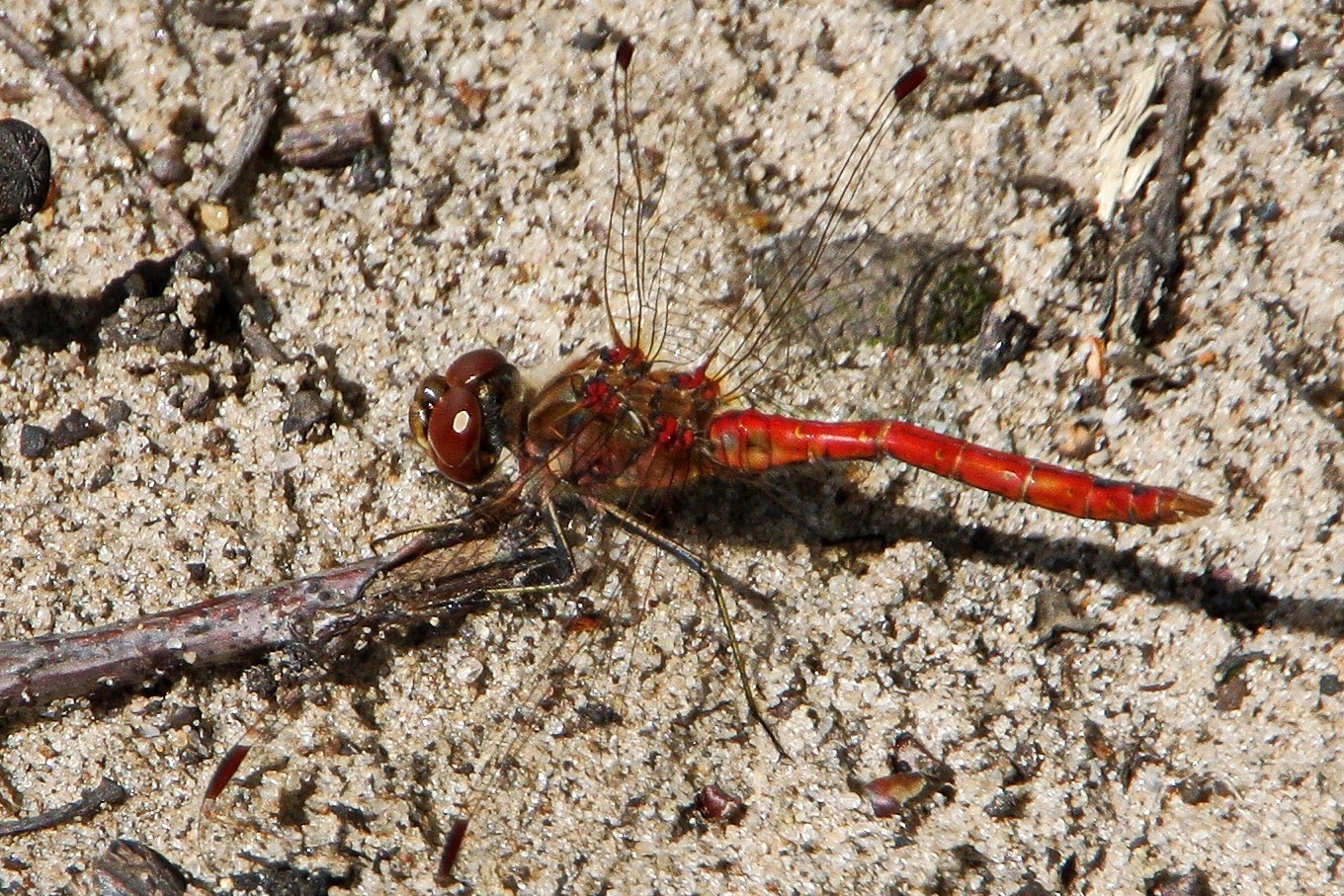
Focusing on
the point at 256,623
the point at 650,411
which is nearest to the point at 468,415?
the point at 650,411

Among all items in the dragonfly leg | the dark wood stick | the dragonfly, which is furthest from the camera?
the dragonfly

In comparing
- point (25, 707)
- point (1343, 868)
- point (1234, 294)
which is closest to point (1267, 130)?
point (1234, 294)

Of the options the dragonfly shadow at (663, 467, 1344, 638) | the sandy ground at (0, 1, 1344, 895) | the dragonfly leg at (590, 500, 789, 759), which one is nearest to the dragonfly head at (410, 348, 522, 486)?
the sandy ground at (0, 1, 1344, 895)

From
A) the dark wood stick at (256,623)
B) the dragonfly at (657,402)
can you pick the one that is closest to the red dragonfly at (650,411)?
the dragonfly at (657,402)

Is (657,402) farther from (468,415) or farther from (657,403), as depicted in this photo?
(468,415)

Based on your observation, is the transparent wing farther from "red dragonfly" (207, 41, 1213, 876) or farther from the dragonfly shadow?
the dragonfly shadow

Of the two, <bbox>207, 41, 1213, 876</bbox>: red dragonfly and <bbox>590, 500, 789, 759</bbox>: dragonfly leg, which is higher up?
<bbox>207, 41, 1213, 876</bbox>: red dragonfly

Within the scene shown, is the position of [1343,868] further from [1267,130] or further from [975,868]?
[1267,130]
